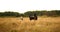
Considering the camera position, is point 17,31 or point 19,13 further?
point 19,13

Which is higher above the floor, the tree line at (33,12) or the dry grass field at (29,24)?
the tree line at (33,12)

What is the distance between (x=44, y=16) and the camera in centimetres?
286

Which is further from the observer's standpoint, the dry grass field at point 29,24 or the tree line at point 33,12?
the tree line at point 33,12

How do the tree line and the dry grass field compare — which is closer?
the dry grass field

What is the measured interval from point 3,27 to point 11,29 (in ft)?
0.56

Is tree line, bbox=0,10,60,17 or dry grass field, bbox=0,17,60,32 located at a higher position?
tree line, bbox=0,10,60,17

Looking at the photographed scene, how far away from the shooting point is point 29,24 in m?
2.81

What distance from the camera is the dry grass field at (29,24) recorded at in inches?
105

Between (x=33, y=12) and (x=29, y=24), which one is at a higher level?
(x=33, y=12)

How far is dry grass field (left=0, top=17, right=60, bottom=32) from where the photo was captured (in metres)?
2.67
